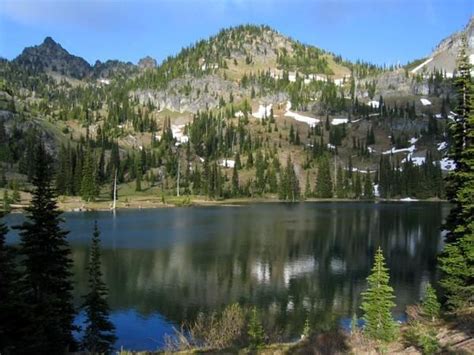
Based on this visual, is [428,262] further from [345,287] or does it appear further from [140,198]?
[140,198]

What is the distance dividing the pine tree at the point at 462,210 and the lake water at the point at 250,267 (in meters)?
9.31

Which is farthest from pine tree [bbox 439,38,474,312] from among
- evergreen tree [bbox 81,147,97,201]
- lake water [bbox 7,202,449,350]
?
evergreen tree [bbox 81,147,97,201]

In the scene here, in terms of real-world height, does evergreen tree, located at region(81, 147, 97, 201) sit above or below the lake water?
above

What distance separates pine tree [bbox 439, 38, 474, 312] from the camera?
32.0 meters

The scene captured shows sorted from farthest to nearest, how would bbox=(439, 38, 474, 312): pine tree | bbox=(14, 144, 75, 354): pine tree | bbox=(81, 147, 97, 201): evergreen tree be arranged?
bbox=(81, 147, 97, 201): evergreen tree < bbox=(439, 38, 474, 312): pine tree < bbox=(14, 144, 75, 354): pine tree

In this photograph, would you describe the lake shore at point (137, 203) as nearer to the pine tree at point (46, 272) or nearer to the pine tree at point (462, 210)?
the pine tree at point (46, 272)

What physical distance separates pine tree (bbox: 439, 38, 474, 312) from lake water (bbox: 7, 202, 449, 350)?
30.5 ft

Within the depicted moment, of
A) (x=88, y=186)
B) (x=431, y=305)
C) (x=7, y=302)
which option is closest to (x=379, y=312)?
(x=431, y=305)

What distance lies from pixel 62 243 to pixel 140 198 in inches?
5909

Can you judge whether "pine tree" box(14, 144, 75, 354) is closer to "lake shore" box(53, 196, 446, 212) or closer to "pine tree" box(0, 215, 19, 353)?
"pine tree" box(0, 215, 19, 353)

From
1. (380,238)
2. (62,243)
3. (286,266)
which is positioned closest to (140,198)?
(380,238)

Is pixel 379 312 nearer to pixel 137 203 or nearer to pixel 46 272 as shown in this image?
pixel 46 272

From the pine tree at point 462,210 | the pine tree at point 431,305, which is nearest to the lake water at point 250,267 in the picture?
the pine tree at point 431,305

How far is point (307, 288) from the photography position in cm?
5247
